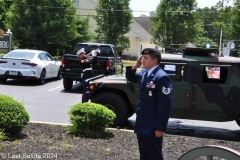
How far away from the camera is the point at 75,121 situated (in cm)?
543

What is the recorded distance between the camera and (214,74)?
648cm

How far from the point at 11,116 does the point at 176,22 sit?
104 feet

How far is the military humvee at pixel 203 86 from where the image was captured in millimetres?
6082

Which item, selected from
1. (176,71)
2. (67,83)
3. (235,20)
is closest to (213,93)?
(176,71)

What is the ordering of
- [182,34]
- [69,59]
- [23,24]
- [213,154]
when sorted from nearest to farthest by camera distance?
[213,154] < [69,59] < [23,24] < [182,34]

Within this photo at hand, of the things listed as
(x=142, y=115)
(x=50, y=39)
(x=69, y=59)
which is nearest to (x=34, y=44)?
(x=50, y=39)

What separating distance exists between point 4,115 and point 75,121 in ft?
3.64

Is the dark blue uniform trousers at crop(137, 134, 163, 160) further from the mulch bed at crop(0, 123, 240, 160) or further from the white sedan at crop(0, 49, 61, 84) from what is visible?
the white sedan at crop(0, 49, 61, 84)

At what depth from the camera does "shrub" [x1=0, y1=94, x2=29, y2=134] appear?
4.95 metres

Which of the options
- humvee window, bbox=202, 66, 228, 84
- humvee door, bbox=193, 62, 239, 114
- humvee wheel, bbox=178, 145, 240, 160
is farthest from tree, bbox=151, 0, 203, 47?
humvee wheel, bbox=178, 145, 240, 160

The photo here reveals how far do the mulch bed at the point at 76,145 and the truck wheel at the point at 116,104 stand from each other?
0.73 metres

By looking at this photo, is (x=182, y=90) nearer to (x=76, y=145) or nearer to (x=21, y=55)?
(x=76, y=145)

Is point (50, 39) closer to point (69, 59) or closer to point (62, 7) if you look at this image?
point (62, 7)

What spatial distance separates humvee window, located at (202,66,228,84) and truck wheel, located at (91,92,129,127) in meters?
1.59
